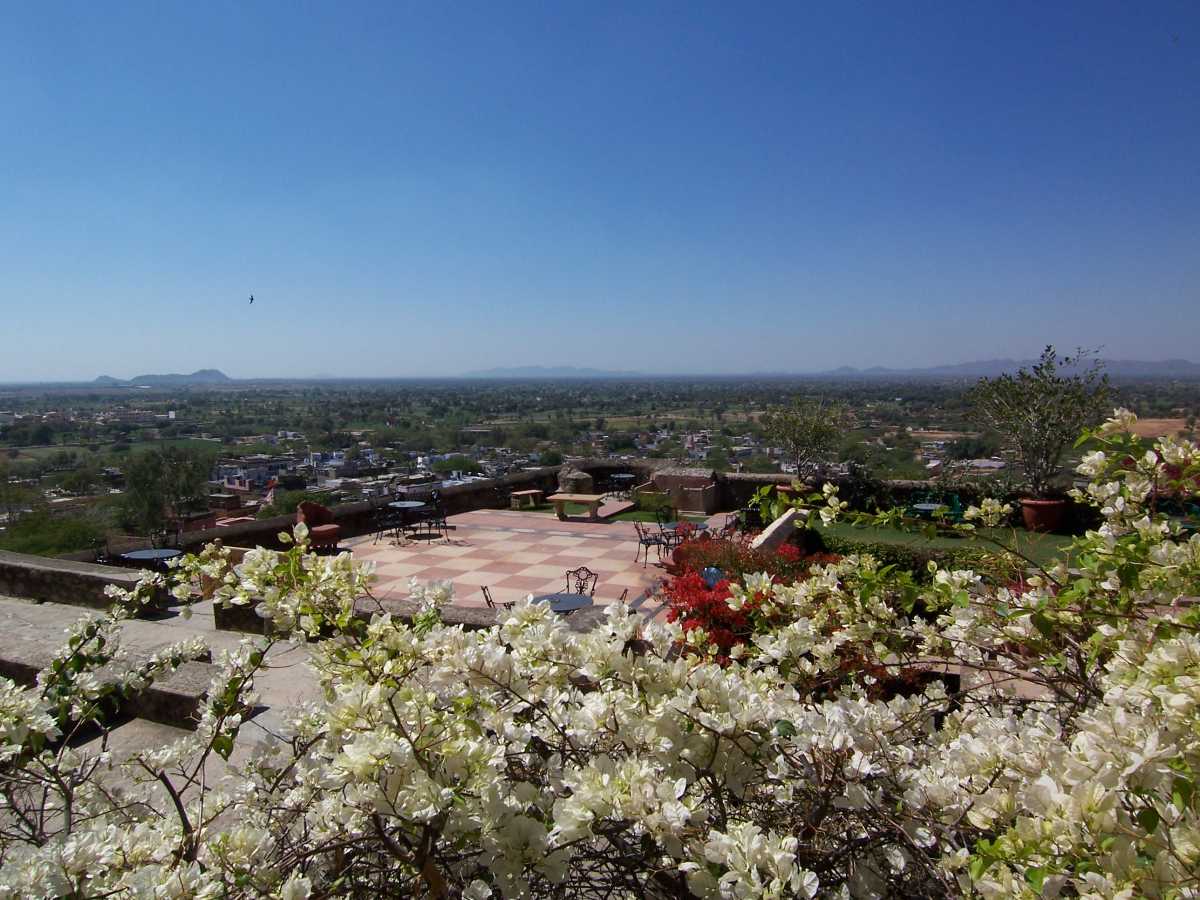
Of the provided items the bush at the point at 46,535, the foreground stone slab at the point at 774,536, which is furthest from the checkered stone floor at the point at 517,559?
the bush at the point at 46,535

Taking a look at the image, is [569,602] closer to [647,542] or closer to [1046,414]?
[647,542]

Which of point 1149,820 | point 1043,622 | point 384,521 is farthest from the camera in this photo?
point 384,521

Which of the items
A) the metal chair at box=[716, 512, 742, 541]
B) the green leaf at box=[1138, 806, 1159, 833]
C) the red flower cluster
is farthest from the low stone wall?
the green leaf at box=[1138, 806, 1159, 833]

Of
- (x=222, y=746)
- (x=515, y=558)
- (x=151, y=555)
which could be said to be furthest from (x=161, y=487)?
(x=222, y=746)

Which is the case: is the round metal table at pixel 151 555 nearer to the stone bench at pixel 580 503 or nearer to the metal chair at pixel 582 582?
the metal chair at pixel 582 582

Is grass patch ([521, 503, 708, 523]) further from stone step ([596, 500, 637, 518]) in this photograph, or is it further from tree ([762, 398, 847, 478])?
tree ([762, 398, 847, 478])

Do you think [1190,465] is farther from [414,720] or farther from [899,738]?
[414,720]

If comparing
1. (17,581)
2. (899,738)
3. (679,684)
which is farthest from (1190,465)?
(17,581)
